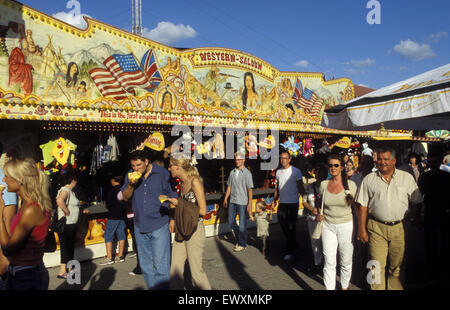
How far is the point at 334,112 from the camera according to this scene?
531cm

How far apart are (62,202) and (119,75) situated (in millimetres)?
3127

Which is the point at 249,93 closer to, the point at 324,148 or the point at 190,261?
the point at 324,148

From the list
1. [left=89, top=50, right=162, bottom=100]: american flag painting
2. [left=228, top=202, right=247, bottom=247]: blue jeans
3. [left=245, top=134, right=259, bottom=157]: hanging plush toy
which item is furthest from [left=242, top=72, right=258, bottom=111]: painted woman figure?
[left=228, top=202, right=247, bottom=247]: blue jeans

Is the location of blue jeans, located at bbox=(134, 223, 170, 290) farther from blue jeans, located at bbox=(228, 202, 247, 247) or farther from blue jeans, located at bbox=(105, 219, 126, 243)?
blue jeans, located at bbox=(228, 202, 247, 247)

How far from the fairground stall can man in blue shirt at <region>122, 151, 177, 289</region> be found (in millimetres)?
2814

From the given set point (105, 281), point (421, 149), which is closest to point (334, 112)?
point (105, 281)

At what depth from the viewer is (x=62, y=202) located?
17.2 ft

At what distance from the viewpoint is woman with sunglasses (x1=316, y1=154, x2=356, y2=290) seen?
4140 millimetres

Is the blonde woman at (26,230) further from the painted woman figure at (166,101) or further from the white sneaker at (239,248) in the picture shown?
the painted woman figure at (166,101)

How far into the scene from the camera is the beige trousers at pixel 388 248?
12.8ft

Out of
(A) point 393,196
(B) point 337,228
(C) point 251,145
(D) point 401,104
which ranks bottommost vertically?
(B) point 337,228

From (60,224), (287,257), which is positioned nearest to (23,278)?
(60,224)
